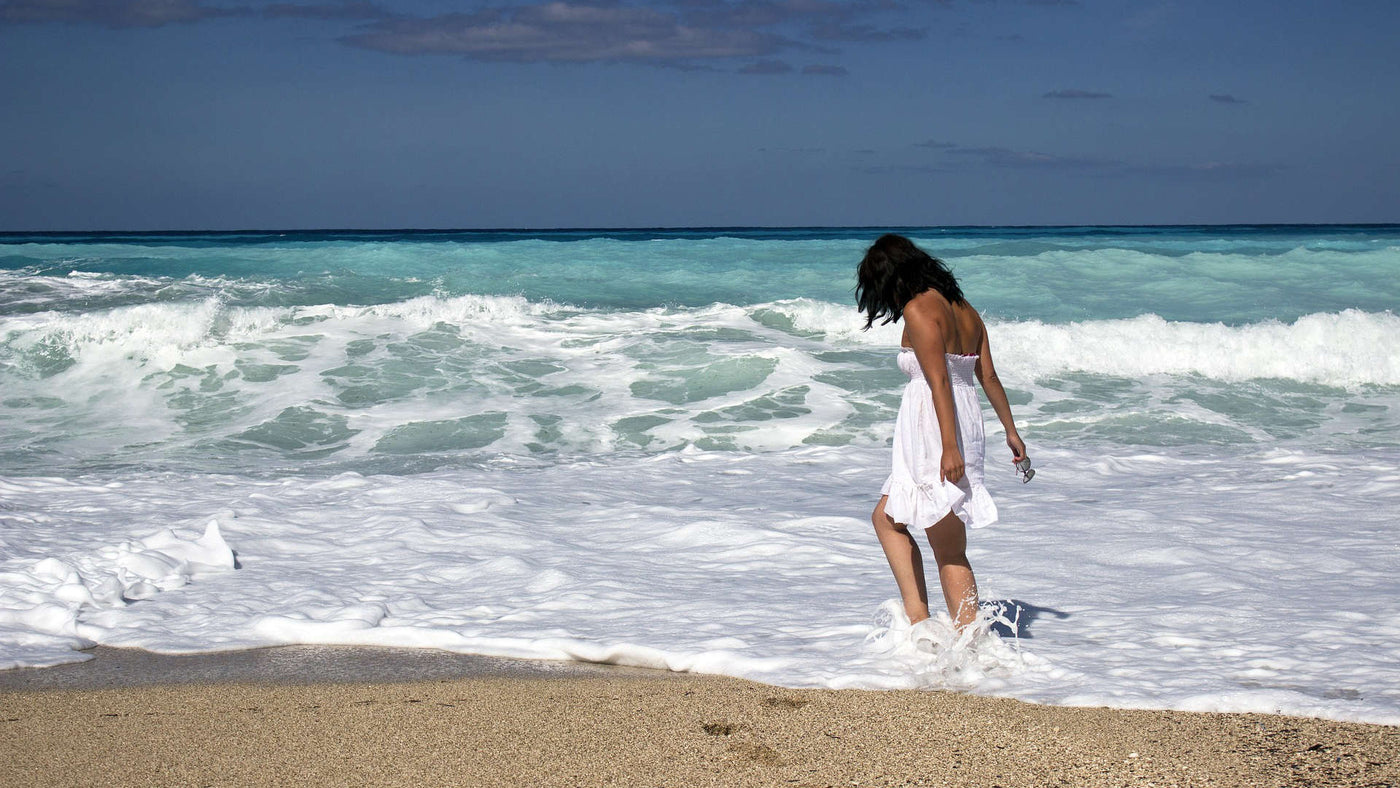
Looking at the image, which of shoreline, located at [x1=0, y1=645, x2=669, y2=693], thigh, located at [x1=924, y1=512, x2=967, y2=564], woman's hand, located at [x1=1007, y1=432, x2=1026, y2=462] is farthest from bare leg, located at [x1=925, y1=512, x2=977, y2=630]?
shoreline, located at [x1=0, y1=645, x2=669, y2=693]

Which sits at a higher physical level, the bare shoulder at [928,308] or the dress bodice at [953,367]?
the bare shoulder at [928,308]

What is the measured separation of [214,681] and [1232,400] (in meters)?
10.5

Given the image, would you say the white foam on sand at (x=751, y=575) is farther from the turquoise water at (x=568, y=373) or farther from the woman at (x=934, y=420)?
the turquoise water at (x=568, y=373)

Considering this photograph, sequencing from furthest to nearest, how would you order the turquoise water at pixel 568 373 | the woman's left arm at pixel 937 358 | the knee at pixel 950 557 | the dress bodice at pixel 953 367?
the turquoise water at pixel 568 373
the knee at pixel 950 557
the dress bodice at pixel 953 367
the woman's left arm at pixel 937 358

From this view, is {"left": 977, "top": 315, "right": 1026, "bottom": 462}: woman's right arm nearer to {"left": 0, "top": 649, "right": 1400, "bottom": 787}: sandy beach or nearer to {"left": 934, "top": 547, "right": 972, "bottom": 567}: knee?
{"left": 934, "top": 547, "right": 972, "bottom": 567}: knee

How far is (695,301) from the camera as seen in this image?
20.7 metres

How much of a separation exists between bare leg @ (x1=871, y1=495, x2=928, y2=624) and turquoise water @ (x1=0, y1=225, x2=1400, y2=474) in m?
5.26

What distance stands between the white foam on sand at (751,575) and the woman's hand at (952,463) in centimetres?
62

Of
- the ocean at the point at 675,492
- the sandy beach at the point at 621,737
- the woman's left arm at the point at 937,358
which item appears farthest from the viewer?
the ocean at the point at 675,492

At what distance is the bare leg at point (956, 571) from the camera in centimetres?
398

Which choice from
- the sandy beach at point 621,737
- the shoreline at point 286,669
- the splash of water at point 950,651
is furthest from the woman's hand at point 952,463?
the shoreline at point 286,669

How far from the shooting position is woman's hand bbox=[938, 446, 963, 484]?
379 centimetres

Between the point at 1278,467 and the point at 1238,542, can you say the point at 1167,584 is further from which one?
the point at 1278,467

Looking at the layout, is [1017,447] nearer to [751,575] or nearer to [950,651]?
[950,651]
